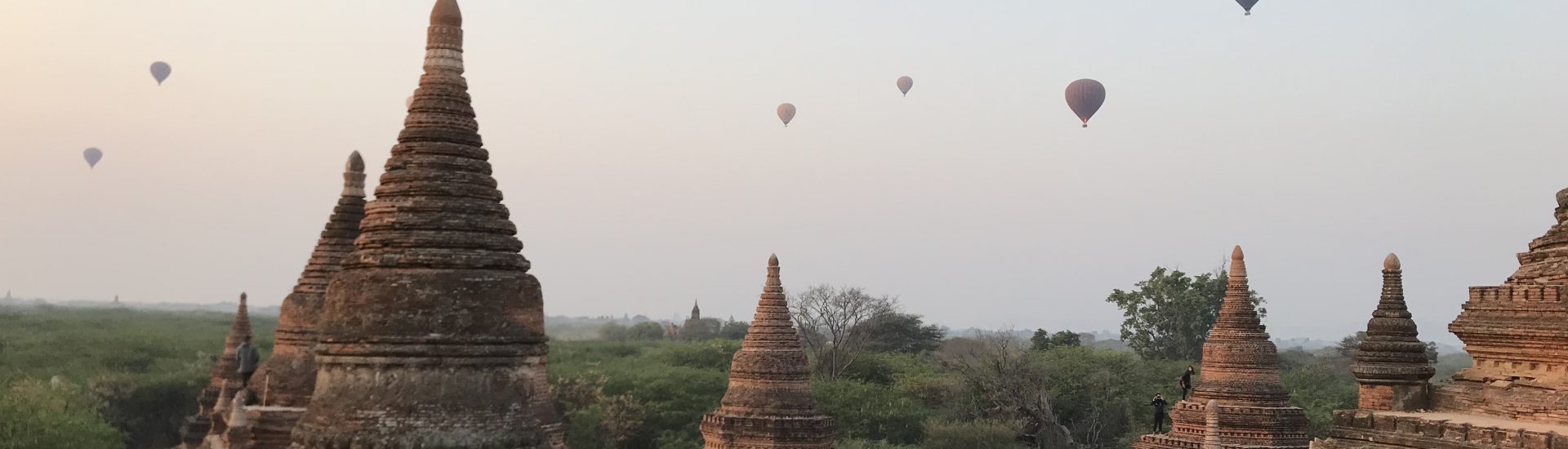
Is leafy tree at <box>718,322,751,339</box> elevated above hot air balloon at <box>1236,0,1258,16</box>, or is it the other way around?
hot air balloon at <box>1236,0,1258,16</box>

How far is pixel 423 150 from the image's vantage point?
1237cm

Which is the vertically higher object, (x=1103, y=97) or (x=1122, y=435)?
(x=1103, y=97)

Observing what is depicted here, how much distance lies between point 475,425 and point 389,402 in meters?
0.63

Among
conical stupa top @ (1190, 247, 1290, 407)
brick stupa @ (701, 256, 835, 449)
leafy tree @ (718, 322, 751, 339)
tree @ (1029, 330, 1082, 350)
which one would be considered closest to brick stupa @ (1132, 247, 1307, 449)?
conical stupa top @ (1190, 247, 1290, 407)

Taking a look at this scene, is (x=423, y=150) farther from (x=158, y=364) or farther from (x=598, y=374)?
(x=158, y=364)

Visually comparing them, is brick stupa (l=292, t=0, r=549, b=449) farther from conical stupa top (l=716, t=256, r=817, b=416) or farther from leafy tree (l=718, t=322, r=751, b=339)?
leafy tree (l=718, t=322, r=751, b=339)

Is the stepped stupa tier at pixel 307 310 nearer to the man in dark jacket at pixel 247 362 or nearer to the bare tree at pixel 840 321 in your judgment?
the man in dark jacket at pixel 247 362

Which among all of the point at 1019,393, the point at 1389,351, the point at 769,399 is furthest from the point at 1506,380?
the point at 1019,393

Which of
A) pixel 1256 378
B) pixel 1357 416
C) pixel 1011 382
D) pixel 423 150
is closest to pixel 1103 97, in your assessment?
pixel 1011 382

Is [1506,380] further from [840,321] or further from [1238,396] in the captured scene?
[840,321]

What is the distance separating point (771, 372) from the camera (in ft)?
96.2

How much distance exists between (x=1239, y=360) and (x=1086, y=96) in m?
22.4

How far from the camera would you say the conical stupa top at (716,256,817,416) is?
95.3ft

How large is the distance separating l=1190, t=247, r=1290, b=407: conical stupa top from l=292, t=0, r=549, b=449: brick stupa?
2195cm
